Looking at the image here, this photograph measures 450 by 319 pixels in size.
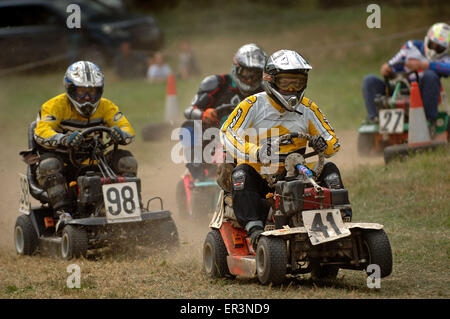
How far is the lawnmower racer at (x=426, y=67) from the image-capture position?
1270 cm

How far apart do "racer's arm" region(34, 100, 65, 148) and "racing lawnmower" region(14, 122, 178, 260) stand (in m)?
0.24

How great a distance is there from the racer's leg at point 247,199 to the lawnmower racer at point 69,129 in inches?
103

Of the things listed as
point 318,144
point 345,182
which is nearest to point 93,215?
point 318,144

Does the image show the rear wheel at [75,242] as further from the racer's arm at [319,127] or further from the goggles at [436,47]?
the goggles at [436,47]

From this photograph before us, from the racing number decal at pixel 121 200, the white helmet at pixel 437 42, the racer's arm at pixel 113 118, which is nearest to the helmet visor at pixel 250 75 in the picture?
the racer's arm at pixel 113 118

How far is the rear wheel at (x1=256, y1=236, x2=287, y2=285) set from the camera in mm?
6328

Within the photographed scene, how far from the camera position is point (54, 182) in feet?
29.8

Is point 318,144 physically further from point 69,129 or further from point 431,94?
point 431,94

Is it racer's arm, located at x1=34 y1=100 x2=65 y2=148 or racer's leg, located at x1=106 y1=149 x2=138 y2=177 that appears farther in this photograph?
racer's leg, located at x1=106 y1=149 x2=138 y2=177

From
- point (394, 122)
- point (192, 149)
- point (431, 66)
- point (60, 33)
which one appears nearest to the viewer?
point (192, 149)

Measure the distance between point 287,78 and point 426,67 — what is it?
248 inches

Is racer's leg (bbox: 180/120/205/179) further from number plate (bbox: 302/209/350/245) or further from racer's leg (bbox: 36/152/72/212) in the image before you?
number plate (bbox: 302/209/350/245)

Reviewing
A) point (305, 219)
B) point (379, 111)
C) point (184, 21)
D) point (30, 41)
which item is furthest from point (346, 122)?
point (184, 21)

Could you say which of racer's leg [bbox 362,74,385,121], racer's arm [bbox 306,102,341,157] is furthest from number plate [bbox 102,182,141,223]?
racer's leg [bbox 362,74,385,121]
